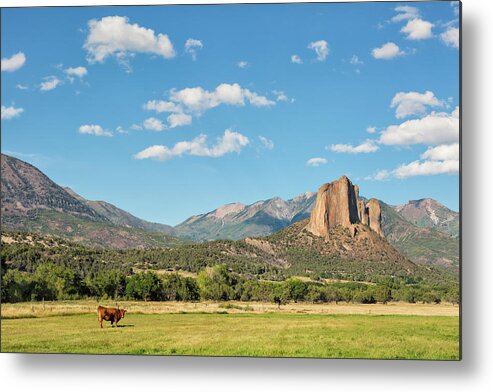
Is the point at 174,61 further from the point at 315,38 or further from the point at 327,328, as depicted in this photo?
the point at 327,328

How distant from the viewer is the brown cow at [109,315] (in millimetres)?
10413

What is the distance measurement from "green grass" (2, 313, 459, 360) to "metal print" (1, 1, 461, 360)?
0.12 ft

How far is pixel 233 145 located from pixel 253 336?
357 centimetres

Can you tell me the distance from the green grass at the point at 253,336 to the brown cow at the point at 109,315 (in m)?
0.13

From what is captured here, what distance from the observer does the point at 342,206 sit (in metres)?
14.5

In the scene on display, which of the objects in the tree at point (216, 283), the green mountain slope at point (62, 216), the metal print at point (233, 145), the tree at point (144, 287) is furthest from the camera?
the tree at point (216, 283)

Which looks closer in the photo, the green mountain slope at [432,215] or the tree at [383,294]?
the green mountain slope at [432,215]

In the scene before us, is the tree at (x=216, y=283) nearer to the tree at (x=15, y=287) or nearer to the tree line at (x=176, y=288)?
the tree line at (x=176, y=288)

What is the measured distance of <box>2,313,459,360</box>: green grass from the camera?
354 inches

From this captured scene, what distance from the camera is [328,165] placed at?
10.8m

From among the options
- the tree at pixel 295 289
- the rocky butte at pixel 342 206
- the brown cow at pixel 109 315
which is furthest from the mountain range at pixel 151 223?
the brown cow at pixel 109 315

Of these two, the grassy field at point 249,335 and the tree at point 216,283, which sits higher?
the tree at point 216,283

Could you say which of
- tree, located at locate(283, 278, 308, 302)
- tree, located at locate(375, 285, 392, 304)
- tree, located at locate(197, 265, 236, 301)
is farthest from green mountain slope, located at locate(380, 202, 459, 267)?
tree, located at locate(197, 265, 236, 301)

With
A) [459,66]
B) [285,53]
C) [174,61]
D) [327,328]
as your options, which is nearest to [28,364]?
[327,328]
